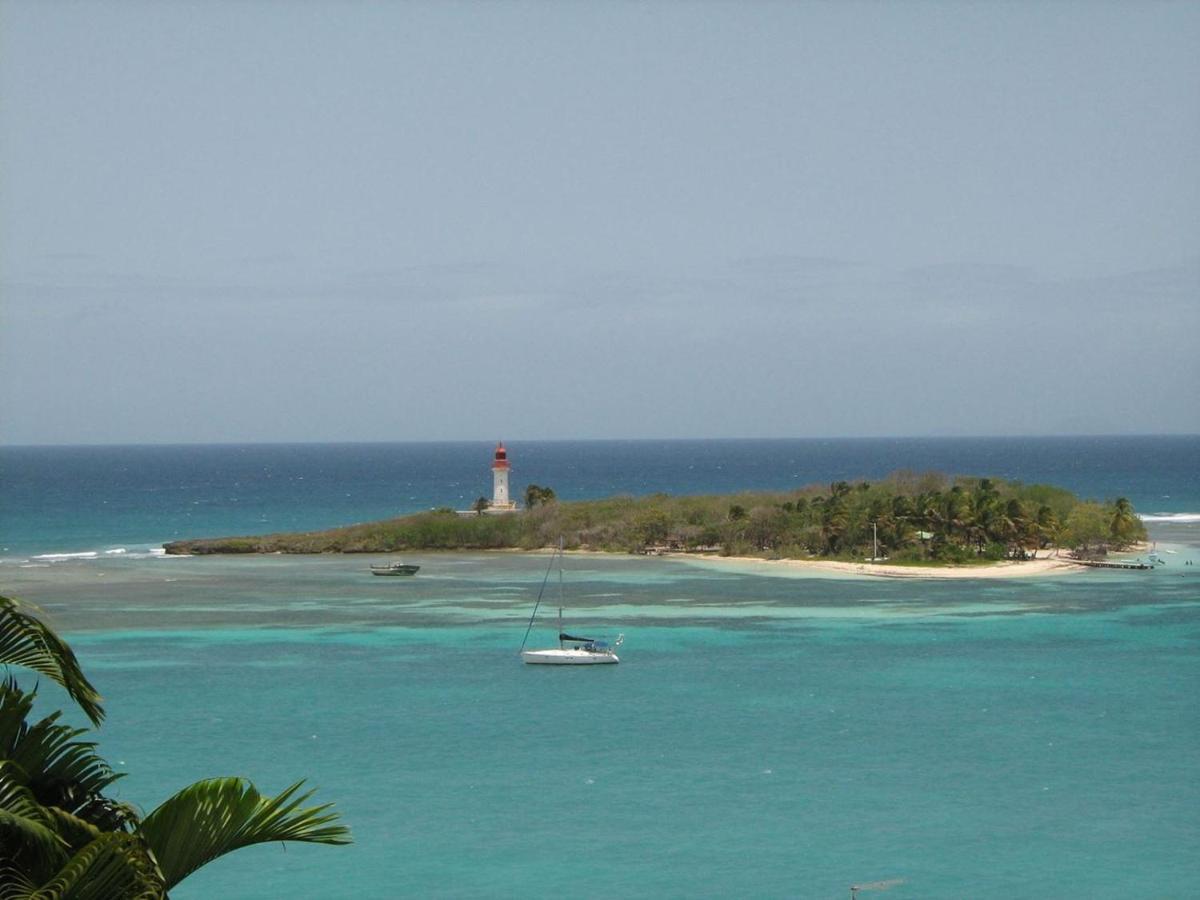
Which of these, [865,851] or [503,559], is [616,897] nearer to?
[865,851]

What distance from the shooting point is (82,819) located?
6.82m

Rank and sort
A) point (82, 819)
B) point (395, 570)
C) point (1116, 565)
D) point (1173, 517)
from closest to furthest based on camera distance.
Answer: point (82, 819) → point (395, 570) → point (1116, 565) → point (1173, 517)

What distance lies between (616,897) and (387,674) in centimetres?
1869

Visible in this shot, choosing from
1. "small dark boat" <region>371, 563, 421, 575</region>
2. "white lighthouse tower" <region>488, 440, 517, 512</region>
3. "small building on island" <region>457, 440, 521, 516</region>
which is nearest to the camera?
"small dark boat" <region>371, 563, 421, 575</region>

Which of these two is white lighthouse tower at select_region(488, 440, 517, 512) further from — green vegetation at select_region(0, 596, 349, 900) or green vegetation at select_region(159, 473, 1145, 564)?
green vegetation at select_region(0, 596, 349, 900)

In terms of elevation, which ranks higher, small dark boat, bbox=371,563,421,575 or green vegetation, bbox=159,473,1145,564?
green vegetation, bbox=159,473,1145,564

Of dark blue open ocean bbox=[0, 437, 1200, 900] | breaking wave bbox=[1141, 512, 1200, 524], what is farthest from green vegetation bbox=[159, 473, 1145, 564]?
breaking wave bbox=[1141, 512, 1200, 524]

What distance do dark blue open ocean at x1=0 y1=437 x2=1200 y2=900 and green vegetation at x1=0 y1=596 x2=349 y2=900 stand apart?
14.5 metres

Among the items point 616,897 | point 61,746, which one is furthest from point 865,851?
point 61,746

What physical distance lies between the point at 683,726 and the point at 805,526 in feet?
135

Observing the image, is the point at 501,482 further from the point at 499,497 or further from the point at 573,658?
the point at 573,658

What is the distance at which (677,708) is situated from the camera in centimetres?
3344

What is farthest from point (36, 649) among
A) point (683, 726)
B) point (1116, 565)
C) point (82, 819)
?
point (1116, 565)

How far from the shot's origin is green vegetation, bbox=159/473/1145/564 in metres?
67.6
